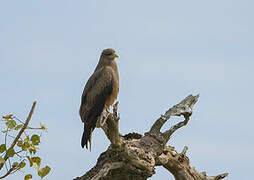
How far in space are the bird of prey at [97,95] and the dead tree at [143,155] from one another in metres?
0.52

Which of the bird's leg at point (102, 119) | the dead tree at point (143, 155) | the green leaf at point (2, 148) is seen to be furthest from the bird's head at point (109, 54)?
the green leaf at point (2, 148)

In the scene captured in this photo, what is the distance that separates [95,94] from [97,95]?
4 cm

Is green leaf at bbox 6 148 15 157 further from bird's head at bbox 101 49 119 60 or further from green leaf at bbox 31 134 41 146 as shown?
bird's head at bbox 101 49 119 60

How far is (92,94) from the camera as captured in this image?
8.17m

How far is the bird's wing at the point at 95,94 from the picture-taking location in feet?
25.7

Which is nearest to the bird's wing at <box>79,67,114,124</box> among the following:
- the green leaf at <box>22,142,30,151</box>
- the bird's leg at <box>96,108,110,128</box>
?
the bird's leg at <box>96,108,110,128</box>

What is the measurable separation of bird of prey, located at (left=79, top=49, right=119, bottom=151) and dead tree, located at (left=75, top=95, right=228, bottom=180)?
1.70ft

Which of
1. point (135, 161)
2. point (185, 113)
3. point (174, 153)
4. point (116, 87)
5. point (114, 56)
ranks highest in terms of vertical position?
point (114, 56)

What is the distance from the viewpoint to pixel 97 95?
26.7ft

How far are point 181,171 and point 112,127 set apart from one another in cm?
244

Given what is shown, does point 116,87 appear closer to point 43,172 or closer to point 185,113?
point 185,113

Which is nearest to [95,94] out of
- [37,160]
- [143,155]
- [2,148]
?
[143,155]

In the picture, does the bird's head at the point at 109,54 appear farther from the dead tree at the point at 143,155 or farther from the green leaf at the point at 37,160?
the green leaf at the point at 37,160

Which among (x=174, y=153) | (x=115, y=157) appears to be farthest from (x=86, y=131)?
(x=174, y=153)
